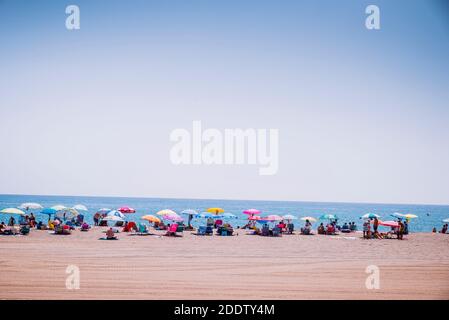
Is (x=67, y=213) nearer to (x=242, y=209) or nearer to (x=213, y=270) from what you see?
(x=213, y=270)

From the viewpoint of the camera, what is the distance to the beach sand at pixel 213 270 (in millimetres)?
9312

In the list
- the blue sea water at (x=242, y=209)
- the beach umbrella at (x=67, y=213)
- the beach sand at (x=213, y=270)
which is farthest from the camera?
the blue sea water at (x=242, y=209)

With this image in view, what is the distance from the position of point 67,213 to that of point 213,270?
19844 millimetres

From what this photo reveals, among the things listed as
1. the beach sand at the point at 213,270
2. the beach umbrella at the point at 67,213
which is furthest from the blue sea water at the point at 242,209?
the beach sand at the point at 213,270

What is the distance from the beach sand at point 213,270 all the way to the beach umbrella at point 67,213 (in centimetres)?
903

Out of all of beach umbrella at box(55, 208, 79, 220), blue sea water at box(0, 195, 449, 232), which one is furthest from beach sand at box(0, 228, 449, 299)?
blue sea water at box(0, 195, 449, 232)

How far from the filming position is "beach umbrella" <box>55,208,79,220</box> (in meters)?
27.5

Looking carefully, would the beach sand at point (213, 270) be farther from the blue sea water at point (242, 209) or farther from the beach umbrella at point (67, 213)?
the blue sea water at point (242, 209)

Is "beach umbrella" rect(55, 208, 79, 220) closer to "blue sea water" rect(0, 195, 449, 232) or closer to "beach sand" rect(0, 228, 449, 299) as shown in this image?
"beach sand" rect(0, 228, 449, 299)
